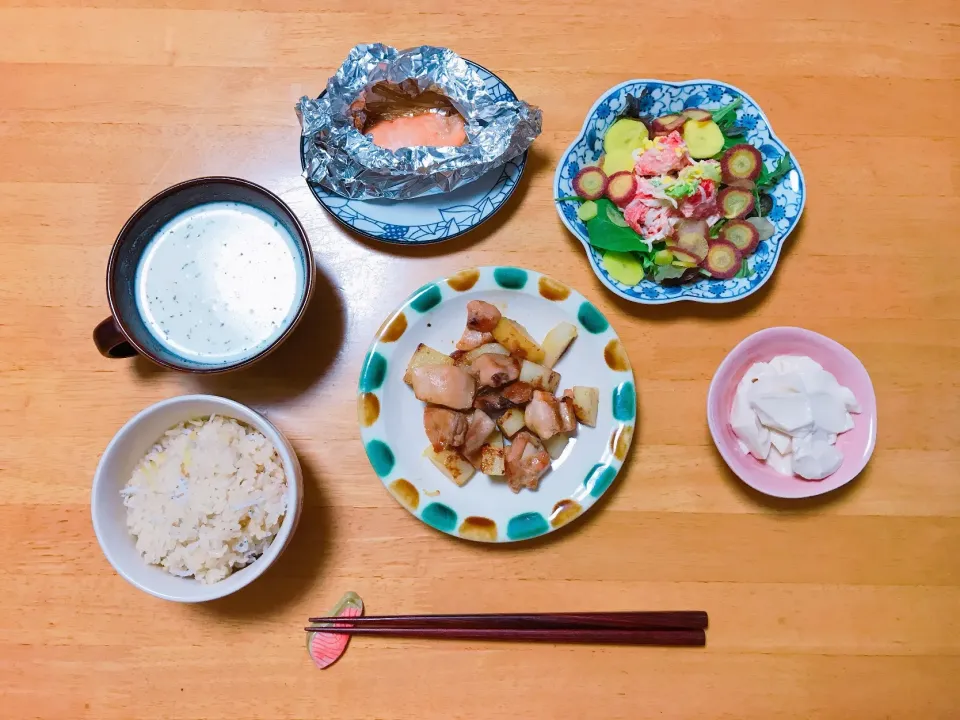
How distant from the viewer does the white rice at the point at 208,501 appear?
120 cm

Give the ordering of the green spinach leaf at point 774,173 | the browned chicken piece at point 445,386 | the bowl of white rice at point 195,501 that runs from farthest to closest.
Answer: the green spinach leaf at point 774,173, the browned chicken piece at point 445,386, the bowl of white rice at point 195,501

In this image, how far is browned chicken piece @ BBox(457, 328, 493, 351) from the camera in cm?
140

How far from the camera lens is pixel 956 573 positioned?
1.42m

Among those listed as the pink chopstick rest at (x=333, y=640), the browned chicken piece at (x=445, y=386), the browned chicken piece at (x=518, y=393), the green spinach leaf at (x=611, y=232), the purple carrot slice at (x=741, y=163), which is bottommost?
the pink chopstick rest at (x=333, y=640)

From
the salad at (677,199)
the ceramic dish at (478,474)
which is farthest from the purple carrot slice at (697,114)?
the ceramic dish at (478,474)

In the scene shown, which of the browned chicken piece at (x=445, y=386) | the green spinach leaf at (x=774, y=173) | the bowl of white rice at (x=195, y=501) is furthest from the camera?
the green spinach leaf at (x=774, y=173)

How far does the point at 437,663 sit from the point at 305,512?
423 mm

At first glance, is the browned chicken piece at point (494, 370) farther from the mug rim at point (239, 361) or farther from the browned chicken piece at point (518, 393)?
the mug rim at point (239, 361)

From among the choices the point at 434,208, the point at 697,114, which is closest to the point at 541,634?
the point at 434,208

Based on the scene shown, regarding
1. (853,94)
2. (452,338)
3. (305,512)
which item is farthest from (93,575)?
(853,94)

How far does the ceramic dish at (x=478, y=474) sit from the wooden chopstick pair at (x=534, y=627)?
0.59 ft

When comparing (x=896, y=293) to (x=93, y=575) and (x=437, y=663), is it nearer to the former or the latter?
(x=437, y=663)

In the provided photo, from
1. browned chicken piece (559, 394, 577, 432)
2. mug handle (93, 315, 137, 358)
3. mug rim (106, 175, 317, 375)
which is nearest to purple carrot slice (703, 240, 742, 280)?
browned chicken piece (559, 394, 577, 432)

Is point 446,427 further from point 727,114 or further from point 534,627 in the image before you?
point 727,114
